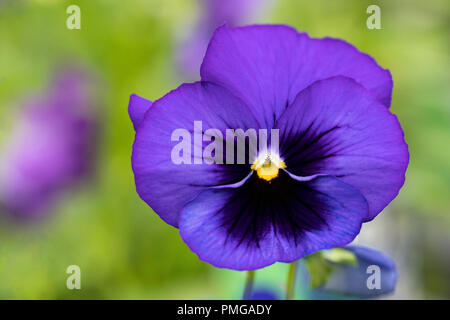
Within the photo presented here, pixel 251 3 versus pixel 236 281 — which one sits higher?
pixel 251 3

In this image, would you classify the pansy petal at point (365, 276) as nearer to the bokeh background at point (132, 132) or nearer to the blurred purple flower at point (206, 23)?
the bokeh background at point (132, 132)

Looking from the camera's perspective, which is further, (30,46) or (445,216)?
(445,216)

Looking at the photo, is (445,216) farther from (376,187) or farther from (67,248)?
(376,187)

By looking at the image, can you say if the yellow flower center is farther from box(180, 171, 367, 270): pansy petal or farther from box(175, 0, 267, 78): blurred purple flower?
box(175, 0, 267, 78): blurred purple flower

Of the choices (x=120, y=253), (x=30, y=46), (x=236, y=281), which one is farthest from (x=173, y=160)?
(x=30, y=46)

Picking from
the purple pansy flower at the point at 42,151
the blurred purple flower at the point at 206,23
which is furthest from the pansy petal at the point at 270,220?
the blurred purple flower at the point at 206,23
